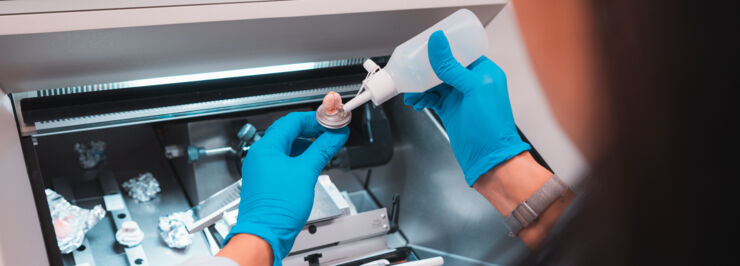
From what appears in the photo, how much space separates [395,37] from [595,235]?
95cm

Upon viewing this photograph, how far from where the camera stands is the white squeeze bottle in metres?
1.03

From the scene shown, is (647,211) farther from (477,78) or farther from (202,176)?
(202,176)

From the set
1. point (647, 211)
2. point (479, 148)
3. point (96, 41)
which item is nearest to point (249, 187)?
point (96, 41)

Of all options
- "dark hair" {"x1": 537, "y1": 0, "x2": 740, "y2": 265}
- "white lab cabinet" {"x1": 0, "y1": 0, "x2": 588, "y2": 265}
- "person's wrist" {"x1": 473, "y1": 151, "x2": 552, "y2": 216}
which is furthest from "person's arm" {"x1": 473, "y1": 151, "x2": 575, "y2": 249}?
"dark hair" {"x1": 537, "y1": 0, "x2": 740, "y2": 265}

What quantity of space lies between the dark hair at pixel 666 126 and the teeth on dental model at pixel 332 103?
0.71 metres

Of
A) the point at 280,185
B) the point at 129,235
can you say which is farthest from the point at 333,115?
the point at 129,235

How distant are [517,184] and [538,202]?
0.07m

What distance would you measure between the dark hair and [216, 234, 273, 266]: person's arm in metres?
0.69

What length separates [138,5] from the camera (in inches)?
35.2

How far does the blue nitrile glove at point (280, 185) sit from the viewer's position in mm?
972

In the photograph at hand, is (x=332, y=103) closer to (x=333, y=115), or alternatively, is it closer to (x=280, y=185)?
(x=333, y=115)

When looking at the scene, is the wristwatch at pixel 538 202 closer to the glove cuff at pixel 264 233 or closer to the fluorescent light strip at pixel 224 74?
the glove cuff at pixel 264 233

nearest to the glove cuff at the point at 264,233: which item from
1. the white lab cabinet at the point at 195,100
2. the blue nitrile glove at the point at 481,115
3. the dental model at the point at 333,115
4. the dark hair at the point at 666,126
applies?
the dental model at the point at 333,115

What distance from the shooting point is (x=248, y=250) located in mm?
923
